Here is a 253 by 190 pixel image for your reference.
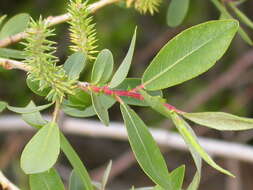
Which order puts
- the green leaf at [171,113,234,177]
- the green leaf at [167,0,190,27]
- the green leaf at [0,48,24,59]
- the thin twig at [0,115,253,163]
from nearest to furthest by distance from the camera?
the green leaf at [171,113,234,177]
the green leaf at [0,48,24,59]
the green leaf at [167,0,190,27]
the thin twig at [0,115,253,163]

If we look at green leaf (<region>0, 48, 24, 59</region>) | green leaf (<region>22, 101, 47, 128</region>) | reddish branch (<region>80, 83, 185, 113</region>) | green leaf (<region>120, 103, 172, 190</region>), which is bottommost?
green leaf (<region>120, 103, 172, 190</region>)

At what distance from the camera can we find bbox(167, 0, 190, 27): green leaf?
944mm

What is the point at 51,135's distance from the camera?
625mm

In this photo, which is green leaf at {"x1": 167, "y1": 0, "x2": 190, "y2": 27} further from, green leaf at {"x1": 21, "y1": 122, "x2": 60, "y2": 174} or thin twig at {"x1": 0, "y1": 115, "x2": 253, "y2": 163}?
thin twig at {"x1": 0, "y1": 115, "x2": 253, "y2": 163}

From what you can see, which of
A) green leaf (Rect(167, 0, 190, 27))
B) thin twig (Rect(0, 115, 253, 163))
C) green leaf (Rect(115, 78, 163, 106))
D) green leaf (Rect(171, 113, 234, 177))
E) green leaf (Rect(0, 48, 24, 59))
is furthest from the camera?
thin twig (Rect(0, 115, 253, 163))

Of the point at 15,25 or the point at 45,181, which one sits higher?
the point at 15,25

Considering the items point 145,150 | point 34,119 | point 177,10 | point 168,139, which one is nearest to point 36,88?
point 34,119

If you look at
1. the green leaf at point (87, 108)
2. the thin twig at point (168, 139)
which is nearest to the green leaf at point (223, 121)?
the green leaf at point (87, 108)

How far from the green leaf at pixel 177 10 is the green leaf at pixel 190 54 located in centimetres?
33

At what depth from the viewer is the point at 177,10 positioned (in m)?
0.95

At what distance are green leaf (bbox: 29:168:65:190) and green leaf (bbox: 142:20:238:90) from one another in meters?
0.17

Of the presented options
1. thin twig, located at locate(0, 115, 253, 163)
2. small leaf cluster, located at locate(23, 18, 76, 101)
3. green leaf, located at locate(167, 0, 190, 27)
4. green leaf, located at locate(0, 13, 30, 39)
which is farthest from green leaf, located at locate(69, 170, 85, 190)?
thin twig, located at locate(0, 115, 253, 163)

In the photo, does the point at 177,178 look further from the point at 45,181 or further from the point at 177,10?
the point at 177,10

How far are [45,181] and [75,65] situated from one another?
0.50 feet
